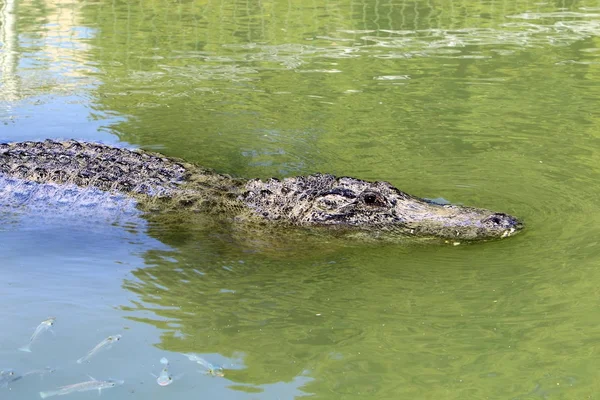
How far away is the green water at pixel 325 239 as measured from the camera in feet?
16.9

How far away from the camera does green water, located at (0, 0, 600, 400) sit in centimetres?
515

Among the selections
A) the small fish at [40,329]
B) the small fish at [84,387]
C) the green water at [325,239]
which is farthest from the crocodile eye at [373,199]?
the small fish at [84,387]

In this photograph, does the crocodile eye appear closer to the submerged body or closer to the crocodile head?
the crocodile head

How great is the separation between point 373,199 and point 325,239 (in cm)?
64

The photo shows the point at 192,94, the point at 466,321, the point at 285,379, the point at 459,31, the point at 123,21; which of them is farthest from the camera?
the point at 123,21

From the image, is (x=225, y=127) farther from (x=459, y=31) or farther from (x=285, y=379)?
(x=459, y=31)

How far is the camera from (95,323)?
5.79 meters

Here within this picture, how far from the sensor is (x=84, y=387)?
484cm

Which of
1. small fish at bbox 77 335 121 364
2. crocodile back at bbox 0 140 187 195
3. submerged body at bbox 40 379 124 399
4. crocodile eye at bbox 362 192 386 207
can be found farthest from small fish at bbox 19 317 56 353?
crocodile eye at bbox 362 192 386 207

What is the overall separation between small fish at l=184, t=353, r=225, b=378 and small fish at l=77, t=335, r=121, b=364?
0.55 metres

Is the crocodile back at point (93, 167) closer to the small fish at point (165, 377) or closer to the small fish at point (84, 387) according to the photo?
the small fish at point (165, 377)

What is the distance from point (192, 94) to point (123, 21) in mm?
7621

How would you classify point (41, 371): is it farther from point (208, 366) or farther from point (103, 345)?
point (208, 366)

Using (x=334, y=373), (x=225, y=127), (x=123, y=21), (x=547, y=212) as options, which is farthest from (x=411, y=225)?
(x=123, y=21)
